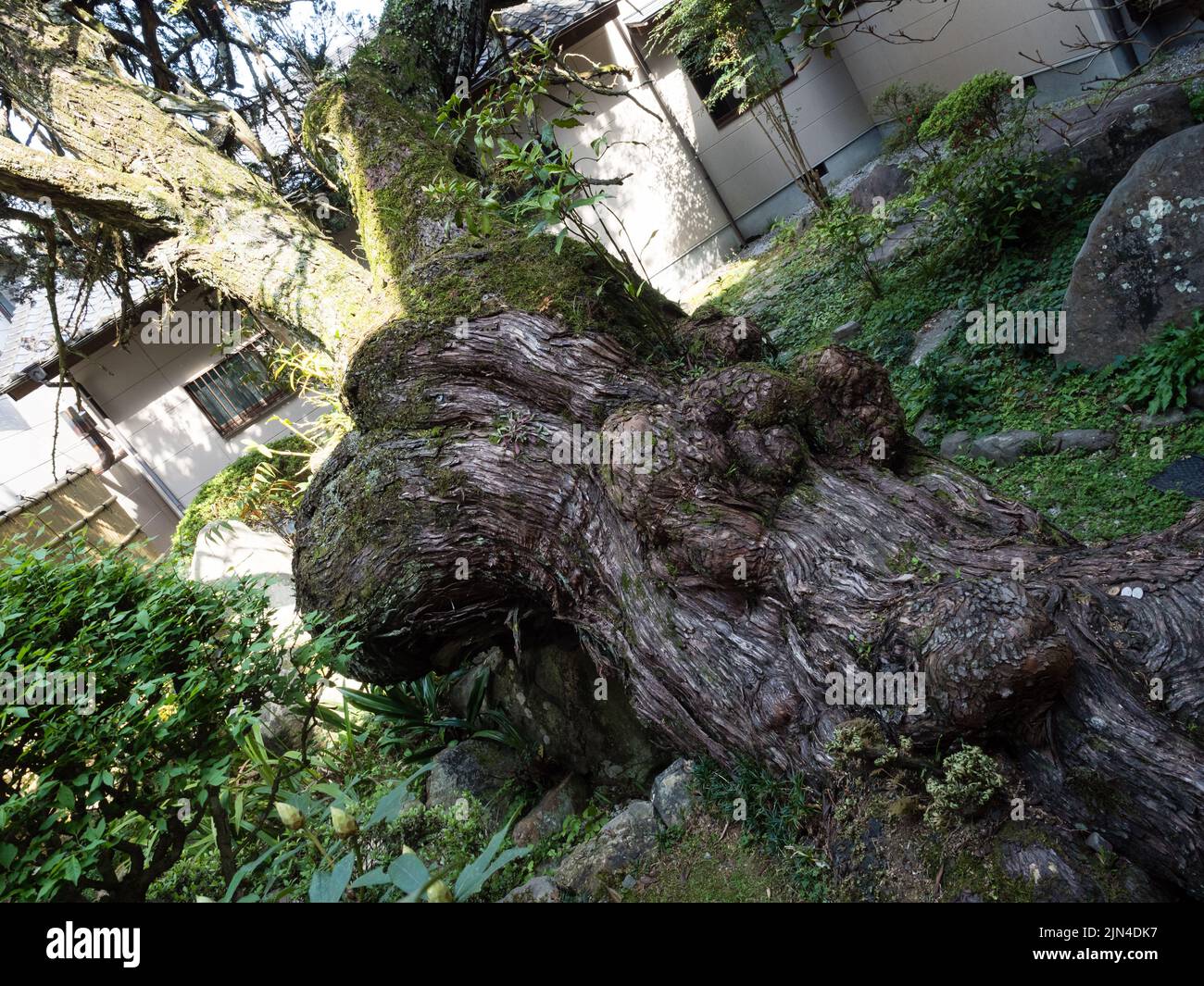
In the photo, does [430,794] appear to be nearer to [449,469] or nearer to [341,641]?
[341,641]

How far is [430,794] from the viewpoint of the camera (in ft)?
16.4

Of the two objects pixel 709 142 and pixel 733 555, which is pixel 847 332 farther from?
pixel 709 142

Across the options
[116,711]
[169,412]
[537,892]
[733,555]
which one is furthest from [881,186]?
[169,412]

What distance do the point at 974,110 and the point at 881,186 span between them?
328 centimetres

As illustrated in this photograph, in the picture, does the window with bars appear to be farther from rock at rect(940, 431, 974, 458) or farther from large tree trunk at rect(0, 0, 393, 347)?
rock at rect(940, 431, 974, 458)

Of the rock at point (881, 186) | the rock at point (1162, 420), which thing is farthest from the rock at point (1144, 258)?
the rock at point (881, 186)

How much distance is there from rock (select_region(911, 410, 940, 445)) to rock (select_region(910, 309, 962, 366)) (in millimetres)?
735

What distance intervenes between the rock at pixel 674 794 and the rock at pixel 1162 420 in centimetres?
377


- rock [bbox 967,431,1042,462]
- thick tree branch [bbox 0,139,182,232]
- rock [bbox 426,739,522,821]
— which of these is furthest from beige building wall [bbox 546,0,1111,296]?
rock [bbox 426,739,522,821]

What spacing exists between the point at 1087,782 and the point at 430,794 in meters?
3.86

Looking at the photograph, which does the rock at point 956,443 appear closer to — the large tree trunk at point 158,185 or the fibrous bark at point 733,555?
the fibrous bark at point 733,555

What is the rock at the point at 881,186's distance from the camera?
33.5 feet

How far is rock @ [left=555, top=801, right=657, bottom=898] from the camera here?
3.44 meters
